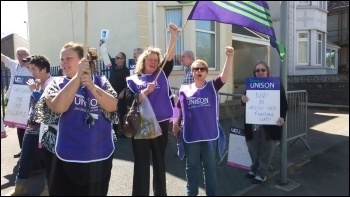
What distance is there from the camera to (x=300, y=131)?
6.80 m

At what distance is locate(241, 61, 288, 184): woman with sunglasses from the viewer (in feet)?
14.2

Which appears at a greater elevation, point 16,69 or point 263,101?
point 16,69

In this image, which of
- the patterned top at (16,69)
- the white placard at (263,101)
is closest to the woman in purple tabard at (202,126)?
the white placard at (263,101)

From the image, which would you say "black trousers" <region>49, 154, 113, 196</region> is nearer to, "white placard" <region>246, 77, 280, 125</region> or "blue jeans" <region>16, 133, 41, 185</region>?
"blue jeans" <region>16, 133, 41, 185</region>

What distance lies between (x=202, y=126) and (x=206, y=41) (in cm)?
755

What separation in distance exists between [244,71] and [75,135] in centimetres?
1404

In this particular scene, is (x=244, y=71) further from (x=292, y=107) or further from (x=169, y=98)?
(x=169, y=98)

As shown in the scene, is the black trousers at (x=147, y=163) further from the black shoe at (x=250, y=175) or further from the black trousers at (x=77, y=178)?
the black shoe at (x=250, y=175)

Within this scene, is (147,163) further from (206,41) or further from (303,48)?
(303,48)

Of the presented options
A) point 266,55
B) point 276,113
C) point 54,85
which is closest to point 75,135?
point 54,85

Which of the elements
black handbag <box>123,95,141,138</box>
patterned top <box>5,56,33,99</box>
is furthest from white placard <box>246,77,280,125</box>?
patterned top <box>5,56,33,99</box>

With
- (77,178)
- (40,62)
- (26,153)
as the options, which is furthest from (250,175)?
(40,62)

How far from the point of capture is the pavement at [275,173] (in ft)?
12.7

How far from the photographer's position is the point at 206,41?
10766 millimetres
